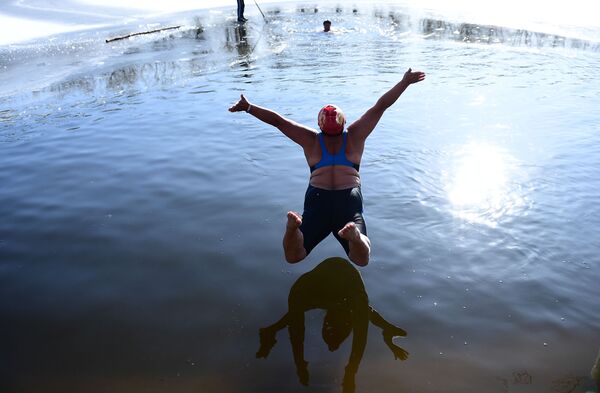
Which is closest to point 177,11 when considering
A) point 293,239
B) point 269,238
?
point 269,238

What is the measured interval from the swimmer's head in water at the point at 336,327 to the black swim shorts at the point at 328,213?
67cm

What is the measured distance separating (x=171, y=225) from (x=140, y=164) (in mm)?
2459

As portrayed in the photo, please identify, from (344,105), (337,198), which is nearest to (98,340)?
(337,198)

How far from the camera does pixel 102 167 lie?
7957mm

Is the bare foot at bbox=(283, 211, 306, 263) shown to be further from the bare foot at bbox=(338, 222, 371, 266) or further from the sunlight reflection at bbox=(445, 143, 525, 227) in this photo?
the sunlight reflection at bbox=(445, 143, 525, 227)

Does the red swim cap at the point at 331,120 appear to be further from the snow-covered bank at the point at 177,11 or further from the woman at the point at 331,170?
the snow-covered bank at the point at 177,11

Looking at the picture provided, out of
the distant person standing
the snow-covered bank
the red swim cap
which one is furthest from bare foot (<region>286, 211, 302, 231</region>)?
the distant person standing

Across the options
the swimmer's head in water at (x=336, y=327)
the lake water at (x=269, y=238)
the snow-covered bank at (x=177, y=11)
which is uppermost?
the snow-covered bank at (x=177, y=11)

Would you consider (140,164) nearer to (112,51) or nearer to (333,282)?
(333,282)

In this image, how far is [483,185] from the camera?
7109mm

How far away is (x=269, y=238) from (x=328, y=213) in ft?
3.89

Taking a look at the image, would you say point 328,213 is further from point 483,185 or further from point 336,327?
A: point 483,185

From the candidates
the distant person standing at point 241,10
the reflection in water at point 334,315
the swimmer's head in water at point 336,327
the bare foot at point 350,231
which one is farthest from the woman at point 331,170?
the distant person standing at point 241,10

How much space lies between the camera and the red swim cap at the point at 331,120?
479 cm
